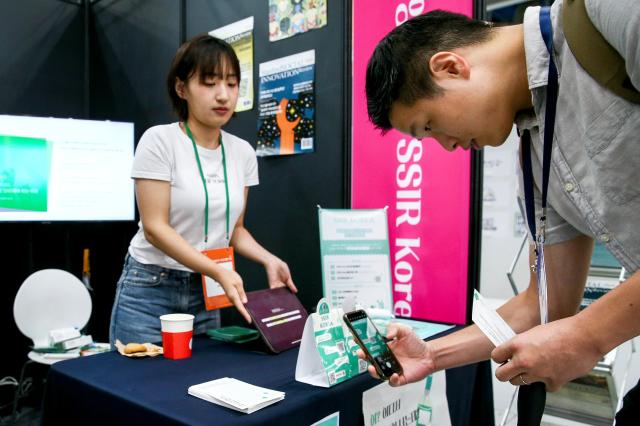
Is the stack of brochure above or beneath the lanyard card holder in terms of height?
beneath

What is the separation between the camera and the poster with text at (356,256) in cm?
200

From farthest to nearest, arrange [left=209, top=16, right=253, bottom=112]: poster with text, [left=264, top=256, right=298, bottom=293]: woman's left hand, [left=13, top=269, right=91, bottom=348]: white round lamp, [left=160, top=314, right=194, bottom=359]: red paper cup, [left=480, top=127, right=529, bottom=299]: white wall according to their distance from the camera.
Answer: [left=480, top=127, right=529, bottom=299]: white wall, [left=209, top=16, right=253, bottom=112]: poster with text, [left=13, top=269, right=91, bottom=348]: white round lamp, [left=264, top=256, right=298, bottom=293]: woman's left hand, [left=160, top=314, right=194, bottom=359]: red paper cup

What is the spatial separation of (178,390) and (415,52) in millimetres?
823

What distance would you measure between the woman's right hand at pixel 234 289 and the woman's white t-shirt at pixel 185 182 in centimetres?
26

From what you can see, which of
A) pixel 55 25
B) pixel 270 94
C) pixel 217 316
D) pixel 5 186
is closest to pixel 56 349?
pixel 5 186

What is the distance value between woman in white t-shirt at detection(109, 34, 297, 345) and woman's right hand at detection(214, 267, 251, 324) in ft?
0.30

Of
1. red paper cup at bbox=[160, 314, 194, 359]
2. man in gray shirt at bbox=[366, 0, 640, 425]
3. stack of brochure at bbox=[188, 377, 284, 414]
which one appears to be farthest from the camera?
red paper cup at bbox=[160, 314, 194, 359]

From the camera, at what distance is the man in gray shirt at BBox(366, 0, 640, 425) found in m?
0.67

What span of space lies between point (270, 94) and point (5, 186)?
5.53 feet

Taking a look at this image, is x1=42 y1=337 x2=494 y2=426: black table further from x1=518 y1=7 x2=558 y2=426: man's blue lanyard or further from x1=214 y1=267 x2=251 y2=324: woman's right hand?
x1=518 y1=7 x2=558 y2=426: man's blue lanyard

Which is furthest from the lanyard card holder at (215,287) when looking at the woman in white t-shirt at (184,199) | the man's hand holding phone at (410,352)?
the man's hand holding phone at (410,352)

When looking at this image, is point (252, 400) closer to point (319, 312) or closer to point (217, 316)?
point (319, 312)

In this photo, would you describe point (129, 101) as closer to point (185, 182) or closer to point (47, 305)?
point (47, 305)

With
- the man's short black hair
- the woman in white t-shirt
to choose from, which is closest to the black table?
the woman in white t-shirt
